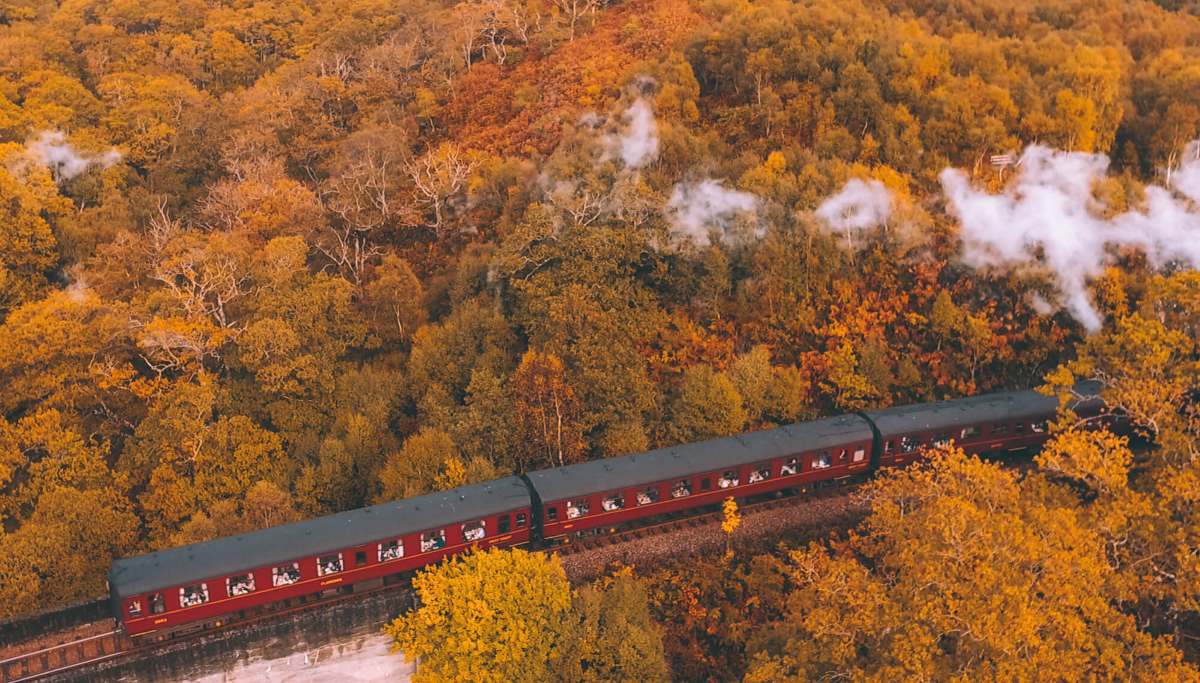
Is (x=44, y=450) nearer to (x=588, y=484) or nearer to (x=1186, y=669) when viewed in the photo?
(x=588, y=484)

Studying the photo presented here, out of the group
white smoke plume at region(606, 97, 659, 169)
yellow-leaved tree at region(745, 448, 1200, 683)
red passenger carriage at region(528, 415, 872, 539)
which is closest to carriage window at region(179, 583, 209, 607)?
red passenger carriage at region(528, 415, 872, 539)

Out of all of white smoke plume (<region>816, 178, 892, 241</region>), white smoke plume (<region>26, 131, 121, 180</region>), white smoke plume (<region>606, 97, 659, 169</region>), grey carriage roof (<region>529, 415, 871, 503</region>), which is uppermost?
white smoke plume (<region>26, 131, 121, 180</region>)

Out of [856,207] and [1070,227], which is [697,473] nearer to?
[856,207]

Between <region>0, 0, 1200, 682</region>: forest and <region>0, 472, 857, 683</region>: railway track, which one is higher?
<region>0, 0, 1200, 682</region>: forest

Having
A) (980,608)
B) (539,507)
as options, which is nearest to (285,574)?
(539,507)

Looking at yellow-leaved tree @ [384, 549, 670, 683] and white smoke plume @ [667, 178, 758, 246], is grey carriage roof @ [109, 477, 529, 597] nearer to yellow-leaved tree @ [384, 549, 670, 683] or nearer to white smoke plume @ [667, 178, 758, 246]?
yellow-leaved tree @ [384, 549, 670, 683]

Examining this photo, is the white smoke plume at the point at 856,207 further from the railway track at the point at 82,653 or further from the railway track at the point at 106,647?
the railway track at the point at 82,653

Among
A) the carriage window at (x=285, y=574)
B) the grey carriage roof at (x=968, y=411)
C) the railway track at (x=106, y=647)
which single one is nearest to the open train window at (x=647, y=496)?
the railway track at (x=106, y=647)
